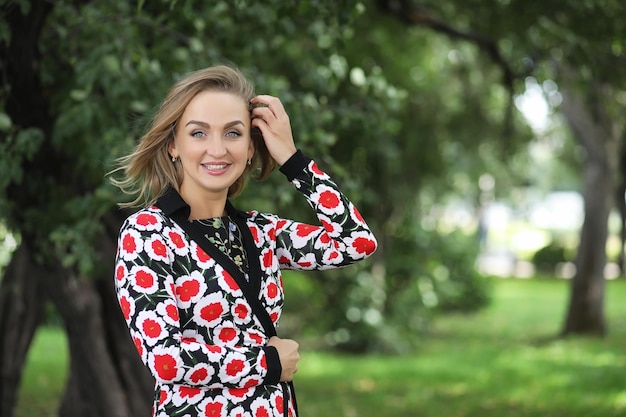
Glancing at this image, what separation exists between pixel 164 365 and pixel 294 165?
713 mm

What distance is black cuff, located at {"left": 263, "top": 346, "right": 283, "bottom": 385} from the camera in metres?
2.47

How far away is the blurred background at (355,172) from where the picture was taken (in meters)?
4.89

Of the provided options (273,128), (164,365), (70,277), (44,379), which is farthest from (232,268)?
(44,379)

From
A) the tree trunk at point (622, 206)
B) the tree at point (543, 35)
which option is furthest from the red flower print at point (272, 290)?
the tree trunk at point (622, 206)

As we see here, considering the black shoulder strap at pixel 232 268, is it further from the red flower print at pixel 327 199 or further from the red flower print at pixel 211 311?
the red flower print at pixel 327 199

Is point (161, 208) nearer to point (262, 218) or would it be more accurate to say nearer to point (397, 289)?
point (262, 218)

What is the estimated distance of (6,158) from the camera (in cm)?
434

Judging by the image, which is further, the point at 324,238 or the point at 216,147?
the point at 324,238

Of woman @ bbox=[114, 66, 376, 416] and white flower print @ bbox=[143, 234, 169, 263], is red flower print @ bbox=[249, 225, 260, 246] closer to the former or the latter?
woman @ bbox=[114, 66, 376, 416]

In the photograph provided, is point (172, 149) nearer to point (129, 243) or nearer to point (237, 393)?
point (129, 243)

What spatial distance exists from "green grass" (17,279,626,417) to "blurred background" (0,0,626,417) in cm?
5

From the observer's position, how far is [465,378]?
10812mm

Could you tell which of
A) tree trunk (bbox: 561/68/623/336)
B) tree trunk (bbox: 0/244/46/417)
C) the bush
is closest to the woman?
tree trunk (bbox: 0/244/46/417)

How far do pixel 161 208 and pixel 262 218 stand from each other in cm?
40
